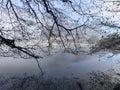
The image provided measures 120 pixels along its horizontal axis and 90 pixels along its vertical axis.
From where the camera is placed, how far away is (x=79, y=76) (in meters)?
14.6

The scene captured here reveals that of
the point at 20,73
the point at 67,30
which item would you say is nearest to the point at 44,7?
the point at 67,30

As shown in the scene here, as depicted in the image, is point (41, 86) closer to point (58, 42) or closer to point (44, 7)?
point (58, 42)

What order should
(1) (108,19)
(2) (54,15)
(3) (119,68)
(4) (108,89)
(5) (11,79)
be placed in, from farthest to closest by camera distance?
(3) (119,68)
(5) (11,79)
(1) (108,19)
(4) (108,89)
(2) (54,15)

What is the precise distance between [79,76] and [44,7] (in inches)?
271

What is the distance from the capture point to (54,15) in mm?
8664

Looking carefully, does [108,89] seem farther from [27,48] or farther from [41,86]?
[27,48]

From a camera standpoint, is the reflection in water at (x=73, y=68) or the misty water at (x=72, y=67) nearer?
the reflection in water at (x=73, y=68)

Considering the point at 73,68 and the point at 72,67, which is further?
the point at 72,67

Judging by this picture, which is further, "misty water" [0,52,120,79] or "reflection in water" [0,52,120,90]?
"misty water" [0,52,120,79]

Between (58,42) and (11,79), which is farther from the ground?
(58,42)

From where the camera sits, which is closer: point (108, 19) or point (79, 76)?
point (108, 19)

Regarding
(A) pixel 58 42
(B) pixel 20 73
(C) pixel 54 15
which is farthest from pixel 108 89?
(B) pixel 20 73

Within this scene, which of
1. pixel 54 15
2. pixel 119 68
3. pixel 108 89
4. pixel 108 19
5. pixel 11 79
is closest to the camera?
pixel 54 15

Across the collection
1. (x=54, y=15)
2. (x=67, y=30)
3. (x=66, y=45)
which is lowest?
(x=66, y=45)
